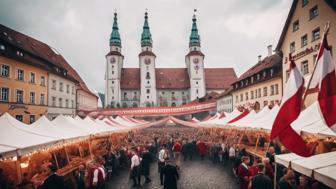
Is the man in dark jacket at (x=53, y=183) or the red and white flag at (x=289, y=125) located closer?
the red and white flag at (x=289, y=125)

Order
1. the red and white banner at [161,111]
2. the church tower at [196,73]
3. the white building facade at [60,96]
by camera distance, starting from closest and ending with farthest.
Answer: the white building facade at [60,96] < the red and white banner at [161,111] < the church tower at [196,73]

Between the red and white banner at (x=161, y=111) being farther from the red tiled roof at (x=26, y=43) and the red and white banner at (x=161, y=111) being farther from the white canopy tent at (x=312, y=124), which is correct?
the white canopy tent at (x=312, y=124)

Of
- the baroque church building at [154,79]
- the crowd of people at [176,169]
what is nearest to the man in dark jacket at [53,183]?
the crowd of people at [176,169]

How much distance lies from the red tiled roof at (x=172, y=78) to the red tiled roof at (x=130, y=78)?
19.6 ft

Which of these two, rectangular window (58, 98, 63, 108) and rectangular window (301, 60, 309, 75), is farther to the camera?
rectangular window (58, 98, 63, 108)

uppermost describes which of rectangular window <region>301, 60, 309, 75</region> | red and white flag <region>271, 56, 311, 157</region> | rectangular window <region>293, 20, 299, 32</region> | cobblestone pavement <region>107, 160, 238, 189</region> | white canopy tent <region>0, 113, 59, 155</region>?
rectangular window <region>293, 20, 299, 32</region>

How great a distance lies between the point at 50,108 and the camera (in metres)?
33.5

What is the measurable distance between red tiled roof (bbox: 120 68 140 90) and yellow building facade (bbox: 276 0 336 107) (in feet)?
178

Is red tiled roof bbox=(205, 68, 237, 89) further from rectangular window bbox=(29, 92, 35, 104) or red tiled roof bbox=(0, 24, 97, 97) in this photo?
rectangular window bbox=(29, 92, 35, 104)

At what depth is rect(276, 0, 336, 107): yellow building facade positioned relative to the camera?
20125mm

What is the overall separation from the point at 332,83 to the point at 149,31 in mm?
78404

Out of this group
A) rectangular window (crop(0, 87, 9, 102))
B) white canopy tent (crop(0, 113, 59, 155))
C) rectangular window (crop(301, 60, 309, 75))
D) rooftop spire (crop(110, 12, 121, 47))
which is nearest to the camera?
white canopy tent (crop(0, 113, 59, 155))

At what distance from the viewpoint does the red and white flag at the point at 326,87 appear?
15.9ft

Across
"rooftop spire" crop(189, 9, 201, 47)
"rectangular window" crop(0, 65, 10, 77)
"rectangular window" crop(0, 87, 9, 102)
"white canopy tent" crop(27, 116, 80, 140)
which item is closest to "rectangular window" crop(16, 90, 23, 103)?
"rectangular window" crop(0, 87, 9, 102)
